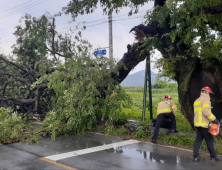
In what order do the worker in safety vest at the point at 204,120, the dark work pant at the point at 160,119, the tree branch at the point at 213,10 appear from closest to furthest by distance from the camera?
the worker in safety vest at the point at 204,120 < the tree branch at the point at 213,10 < the dark work pant at the point at 160,119

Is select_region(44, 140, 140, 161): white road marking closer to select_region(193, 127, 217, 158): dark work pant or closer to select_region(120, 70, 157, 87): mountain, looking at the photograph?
select_region(193, 127, 217, 158): dark work pant

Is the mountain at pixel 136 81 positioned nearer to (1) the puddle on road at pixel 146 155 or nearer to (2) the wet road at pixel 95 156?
(2) the wet road at pixel 95 156

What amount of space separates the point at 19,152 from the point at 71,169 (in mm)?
2273

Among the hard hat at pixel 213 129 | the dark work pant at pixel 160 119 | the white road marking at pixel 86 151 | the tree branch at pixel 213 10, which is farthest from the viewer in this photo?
the dark work pant at pixel 160 119

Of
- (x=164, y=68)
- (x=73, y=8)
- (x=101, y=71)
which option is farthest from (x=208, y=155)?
(x=73, y=8)

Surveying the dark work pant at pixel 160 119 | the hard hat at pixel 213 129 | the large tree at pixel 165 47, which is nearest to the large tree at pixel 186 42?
the large tree at pixel 165 47

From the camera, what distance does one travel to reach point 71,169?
589 centimetres

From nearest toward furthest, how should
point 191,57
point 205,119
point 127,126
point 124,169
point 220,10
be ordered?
1. point 124,169
2. point 205,119
3. point 220,10
4. point 191,57
5. point 127,126

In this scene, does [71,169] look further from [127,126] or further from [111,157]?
[127,126]

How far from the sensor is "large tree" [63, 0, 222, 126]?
7.39 metres

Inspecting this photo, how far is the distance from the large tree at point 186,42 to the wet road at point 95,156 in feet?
7.68

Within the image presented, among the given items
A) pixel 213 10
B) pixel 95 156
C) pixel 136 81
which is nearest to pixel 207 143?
pixel 95 156

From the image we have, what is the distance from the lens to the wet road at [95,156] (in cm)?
→ 611

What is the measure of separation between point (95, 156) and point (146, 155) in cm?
130
